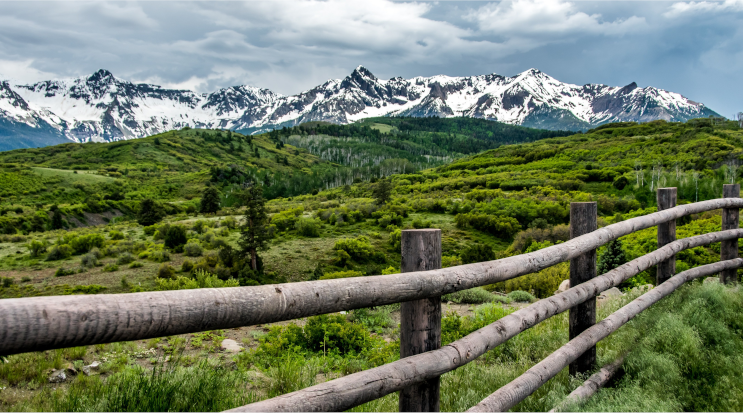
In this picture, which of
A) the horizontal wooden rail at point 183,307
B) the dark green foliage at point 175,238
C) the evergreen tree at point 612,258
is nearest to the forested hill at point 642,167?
the evergreen tree at point 612,258

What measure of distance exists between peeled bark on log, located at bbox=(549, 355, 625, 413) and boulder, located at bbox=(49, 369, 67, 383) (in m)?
5.55

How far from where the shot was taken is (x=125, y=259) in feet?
69.5

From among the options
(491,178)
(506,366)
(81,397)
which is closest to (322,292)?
(81,397)

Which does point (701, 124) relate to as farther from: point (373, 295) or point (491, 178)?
point (373, 295)

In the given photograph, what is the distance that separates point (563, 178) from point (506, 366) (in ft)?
204

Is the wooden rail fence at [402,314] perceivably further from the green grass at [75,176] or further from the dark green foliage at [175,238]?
the green grass at [75,176]

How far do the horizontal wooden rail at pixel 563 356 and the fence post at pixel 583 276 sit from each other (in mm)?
139

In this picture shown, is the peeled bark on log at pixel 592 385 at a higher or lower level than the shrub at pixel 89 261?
higher

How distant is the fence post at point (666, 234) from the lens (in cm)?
521

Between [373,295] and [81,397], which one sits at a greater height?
[373,295]

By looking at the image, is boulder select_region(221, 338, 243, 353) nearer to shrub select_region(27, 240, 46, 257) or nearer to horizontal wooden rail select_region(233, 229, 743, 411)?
horizontal wooden rail select_region(233, 229, 743, 411)

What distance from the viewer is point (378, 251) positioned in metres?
29.3

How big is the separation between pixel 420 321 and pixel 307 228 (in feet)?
99.2

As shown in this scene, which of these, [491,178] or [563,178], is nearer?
[563,178]
